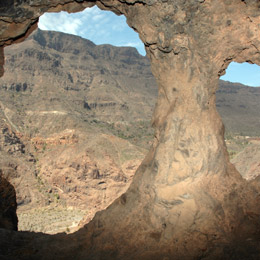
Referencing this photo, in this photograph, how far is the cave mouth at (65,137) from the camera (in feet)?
128

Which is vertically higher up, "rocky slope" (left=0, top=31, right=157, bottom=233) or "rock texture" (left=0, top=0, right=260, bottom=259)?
"rock texture" (left=0, top=0, right=260, bottom=259)

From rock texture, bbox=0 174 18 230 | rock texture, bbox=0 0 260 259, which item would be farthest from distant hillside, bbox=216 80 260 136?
rock texture, bbox=0 0 260 259

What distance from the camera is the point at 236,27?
809 cm

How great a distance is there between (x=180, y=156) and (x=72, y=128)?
4655cm

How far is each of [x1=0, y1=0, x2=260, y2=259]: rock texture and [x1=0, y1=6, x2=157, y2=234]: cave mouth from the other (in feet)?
64.6

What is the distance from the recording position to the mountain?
39438mm

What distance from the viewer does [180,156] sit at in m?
7.64

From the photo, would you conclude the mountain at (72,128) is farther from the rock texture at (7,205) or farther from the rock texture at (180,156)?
the rock texture at (180,156)

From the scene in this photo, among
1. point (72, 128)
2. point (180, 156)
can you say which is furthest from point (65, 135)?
point (180, 156)

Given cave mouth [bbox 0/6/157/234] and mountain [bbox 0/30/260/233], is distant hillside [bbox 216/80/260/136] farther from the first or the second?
cave mouth [bbox 0/6/157/234]

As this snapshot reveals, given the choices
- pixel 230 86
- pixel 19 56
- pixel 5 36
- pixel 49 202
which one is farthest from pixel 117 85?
pixel 5 36

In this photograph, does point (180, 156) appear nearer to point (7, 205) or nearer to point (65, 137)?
point (7, 205)

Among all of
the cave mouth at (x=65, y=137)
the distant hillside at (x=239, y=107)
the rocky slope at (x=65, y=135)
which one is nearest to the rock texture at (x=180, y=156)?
the rocky slope at (x=65, y=135)

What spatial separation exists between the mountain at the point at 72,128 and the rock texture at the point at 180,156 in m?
19.8
